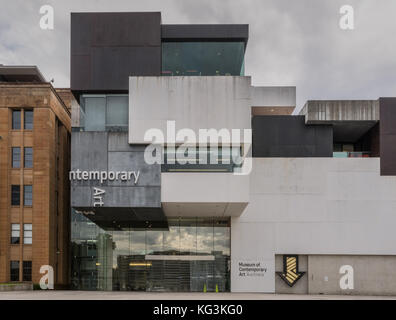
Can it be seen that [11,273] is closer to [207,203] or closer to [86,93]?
[86,93]

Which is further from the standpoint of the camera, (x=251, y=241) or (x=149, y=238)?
(x=149, y=238)

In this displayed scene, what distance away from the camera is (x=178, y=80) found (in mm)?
26062

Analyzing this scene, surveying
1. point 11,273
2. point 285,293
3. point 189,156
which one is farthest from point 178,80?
point 11,273

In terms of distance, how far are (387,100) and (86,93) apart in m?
21.4

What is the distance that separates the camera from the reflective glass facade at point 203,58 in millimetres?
27062

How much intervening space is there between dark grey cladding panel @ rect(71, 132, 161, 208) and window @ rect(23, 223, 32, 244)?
34.2 ft

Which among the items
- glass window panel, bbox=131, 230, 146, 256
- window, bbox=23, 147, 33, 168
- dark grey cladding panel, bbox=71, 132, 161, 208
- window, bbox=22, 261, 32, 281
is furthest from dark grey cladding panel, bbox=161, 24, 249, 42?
window, bbox=22, 261, 32, 281

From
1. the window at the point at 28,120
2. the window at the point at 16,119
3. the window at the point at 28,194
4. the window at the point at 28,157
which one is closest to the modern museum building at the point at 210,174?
the window at the point at 28,194

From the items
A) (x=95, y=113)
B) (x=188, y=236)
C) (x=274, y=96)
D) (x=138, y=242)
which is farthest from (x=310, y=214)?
(x=95, y=113)

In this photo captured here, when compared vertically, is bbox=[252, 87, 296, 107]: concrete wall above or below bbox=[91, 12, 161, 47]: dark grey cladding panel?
below

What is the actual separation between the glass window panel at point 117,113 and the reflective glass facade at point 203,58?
134 inches

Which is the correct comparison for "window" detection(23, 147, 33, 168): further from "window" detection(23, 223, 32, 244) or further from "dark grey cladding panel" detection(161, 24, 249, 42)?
"dark grey cladding panel" detection(161, 24, 249, 42)

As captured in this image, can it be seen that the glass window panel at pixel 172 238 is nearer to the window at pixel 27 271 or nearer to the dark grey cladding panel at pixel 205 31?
the window at pixel 27 271

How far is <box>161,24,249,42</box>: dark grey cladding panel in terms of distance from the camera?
28078 millimetres
